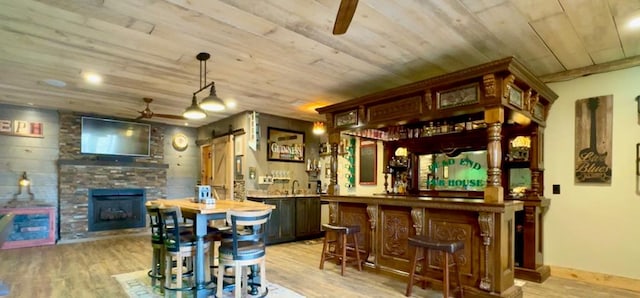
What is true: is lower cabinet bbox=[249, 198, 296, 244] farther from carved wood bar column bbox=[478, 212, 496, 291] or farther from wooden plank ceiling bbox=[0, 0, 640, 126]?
carved wood bar column bbox=[478, 212, 496, 291]

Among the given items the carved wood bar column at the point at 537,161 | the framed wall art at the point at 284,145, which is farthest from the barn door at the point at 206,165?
the carved wood bar column at the point at 537,161

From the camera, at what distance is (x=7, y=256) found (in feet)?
16.5

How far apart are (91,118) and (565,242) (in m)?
8.06

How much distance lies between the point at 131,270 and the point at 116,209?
126 inches

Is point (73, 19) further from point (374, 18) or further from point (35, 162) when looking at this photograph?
point (35, 162)

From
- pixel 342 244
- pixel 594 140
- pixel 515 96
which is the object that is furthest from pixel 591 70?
pixel 342 244

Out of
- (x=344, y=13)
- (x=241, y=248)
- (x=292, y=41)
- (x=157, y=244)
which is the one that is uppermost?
(x=292, y=41)

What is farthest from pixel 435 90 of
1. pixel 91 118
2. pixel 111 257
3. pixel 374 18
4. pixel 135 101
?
pixel 91 118

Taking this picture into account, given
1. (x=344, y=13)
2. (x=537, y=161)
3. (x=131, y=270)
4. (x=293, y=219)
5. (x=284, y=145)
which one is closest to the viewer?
(x=344, y=13)

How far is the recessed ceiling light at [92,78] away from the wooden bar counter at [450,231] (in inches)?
137

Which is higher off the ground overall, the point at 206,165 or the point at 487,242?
the point at 206,165

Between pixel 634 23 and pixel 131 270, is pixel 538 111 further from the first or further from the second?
pixel 131 270

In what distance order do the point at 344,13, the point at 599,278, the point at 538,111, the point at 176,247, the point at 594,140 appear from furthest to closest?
the point at 538,111, the point at 594,140, the point at 599,278, the point at 176,247, the point at 344,13

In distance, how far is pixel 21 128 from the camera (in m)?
6.02
